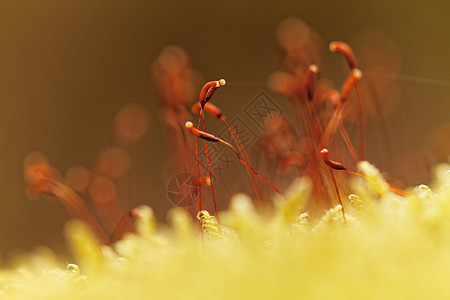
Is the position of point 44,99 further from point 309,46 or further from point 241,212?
point 241,212

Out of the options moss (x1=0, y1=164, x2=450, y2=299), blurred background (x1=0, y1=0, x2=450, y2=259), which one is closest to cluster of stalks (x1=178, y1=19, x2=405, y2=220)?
moss (x1=0, y1=164, x2=450, y2=299)

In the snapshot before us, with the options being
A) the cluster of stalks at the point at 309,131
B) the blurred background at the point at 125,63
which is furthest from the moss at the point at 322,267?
the blurred background at the point at 125,63

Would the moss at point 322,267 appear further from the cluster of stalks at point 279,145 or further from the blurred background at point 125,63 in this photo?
the blurred background at point 125,63

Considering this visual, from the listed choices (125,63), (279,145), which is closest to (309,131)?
(279,145)

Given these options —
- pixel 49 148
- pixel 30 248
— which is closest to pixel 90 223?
pixel 30 248

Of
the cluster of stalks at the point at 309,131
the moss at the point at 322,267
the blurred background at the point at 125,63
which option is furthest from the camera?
the blurred background at the point at 125,63

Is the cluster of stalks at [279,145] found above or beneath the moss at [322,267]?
above

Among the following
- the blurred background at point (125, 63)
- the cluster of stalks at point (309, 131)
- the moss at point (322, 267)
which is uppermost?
the blurred background at point (125, 63)

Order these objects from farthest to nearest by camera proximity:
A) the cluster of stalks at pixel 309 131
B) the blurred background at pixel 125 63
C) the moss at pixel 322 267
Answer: the blurred background at pixel 125 63
the cluster of stalks at pixel 309 131
the moss at pixel 322 267

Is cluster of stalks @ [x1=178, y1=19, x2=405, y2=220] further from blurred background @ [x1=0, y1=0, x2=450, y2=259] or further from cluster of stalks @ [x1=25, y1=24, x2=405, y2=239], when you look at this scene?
blurred background @ [x1=0, y1=0, x2=450, y2=259]
